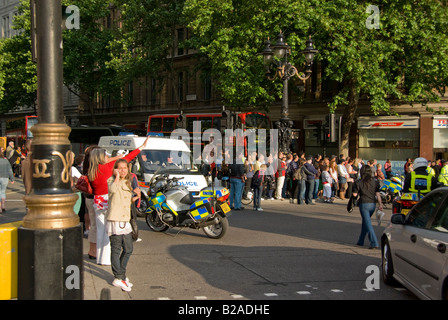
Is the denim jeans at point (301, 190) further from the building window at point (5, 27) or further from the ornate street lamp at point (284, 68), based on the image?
the building window at point (5, 27)

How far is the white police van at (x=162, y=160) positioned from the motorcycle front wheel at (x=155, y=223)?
87.2 inches

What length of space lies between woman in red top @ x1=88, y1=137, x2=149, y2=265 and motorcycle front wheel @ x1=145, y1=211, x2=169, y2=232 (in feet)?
11.5

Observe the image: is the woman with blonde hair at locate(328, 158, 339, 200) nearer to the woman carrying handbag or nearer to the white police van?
the white police van

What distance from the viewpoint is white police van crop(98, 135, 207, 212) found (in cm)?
1409

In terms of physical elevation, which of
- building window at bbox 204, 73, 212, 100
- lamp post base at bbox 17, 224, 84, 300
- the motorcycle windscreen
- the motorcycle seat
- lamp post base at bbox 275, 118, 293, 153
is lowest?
the motorcycle windscreen

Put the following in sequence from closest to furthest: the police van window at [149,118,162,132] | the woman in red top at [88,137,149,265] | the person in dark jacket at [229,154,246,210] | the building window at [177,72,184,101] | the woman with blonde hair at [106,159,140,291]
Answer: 1. the woman with blonde hair at [106,159,140,291]
2. the woman in red top at [88,137,149,265]
3. the person in dark jacket at [229,154,246,210]
4. the police van window at [149,118,162,132]
5. the building window at [177,72,184,101]

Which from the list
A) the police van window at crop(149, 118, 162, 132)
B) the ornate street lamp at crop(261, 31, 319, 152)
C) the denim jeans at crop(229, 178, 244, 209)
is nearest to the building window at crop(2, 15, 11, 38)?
the police van window at crop(149, 118, 162, 132)

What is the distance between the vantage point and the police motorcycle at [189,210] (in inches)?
410

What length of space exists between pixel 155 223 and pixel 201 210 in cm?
145

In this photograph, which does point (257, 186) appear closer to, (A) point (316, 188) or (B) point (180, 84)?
(A) point (316, 188)

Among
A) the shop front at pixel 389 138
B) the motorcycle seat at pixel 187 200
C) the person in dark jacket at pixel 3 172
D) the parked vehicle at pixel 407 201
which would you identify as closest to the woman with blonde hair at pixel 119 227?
the motorcycle seat at pixel 187 200

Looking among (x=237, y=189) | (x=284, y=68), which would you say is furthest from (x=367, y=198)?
(x=284, y=68)
